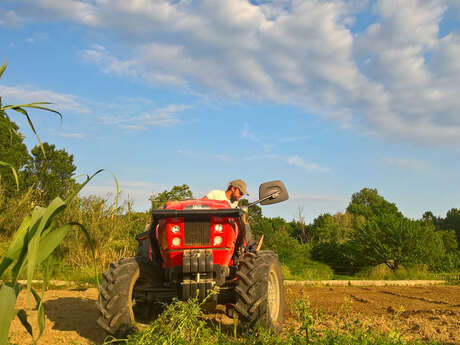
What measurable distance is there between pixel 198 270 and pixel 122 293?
2.45 ft

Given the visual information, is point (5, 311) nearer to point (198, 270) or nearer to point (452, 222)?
point (198, 270)

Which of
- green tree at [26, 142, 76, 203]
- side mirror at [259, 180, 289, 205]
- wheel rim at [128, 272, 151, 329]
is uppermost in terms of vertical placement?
green tree at [26, 142, 76, 203]

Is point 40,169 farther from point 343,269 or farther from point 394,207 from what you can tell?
point 394,207

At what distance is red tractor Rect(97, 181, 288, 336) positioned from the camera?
3.81 meters

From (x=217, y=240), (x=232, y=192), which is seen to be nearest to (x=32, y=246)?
(x=217, y=240)

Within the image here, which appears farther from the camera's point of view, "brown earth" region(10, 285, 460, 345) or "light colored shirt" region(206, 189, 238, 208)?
"light colored shirt" region(206, 189, 238, 208)

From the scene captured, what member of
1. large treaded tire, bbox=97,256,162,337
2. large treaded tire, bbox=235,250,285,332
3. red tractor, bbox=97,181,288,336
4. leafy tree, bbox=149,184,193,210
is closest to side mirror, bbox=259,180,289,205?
red tractor, bbox=97,181,288,336

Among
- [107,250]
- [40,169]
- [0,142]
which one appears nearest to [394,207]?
[40,169]

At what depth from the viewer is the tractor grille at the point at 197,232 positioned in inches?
161

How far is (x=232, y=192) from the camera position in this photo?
220 inches

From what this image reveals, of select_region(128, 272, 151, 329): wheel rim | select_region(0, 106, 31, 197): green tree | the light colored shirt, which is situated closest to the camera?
select_region(128, 272, 151, 329): wheel rim

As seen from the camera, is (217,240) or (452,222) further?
(452,222)

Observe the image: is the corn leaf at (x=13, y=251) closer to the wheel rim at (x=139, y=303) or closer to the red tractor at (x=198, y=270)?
the red tractor at (x=198, y=270)

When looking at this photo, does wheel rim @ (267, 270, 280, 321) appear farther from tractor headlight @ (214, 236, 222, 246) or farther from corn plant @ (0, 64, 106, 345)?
corn plant @ (0, 64, 106, 345)
